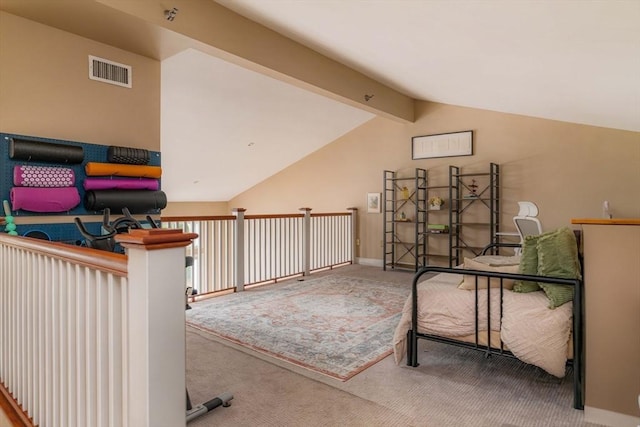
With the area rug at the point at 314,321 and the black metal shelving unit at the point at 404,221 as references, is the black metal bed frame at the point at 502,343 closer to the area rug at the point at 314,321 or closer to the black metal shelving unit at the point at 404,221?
the area rug at the point at 314,321

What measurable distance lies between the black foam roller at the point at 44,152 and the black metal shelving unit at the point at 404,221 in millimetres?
5273

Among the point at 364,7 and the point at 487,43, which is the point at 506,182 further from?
the point at 364,7

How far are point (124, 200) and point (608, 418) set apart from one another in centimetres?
382

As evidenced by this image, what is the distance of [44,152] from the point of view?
284 centimetres

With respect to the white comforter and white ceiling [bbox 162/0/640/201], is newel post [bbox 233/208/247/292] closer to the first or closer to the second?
white ceiling [bbox 162/0/640/201]

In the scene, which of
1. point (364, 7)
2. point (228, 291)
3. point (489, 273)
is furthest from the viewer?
point (228, 291)

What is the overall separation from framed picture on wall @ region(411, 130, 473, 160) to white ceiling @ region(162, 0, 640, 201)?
0.65m

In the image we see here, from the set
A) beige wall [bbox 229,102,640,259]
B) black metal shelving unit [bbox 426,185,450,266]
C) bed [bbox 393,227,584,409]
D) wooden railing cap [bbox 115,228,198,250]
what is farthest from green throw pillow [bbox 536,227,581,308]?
black metal shelving unit [bbox 426,185,450,266]

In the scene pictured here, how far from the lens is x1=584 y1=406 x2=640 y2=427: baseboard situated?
6.45 feet

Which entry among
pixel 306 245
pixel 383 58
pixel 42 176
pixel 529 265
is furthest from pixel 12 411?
pixel 306 245

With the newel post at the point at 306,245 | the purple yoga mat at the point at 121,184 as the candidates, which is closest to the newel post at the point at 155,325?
the purple yoga mat at the point at 121,184

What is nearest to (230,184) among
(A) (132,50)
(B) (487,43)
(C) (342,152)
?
(C) (342,152)

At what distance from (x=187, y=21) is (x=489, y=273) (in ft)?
10.6

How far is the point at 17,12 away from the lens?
2754 millimetres
